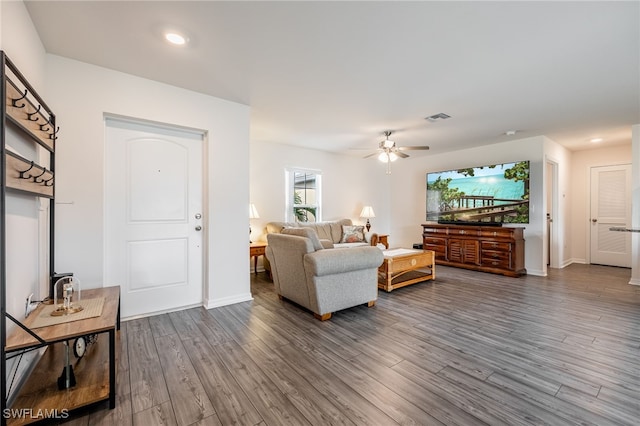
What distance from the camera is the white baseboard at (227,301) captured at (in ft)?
10.4

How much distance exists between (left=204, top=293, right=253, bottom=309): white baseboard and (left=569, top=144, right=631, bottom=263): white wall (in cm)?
688

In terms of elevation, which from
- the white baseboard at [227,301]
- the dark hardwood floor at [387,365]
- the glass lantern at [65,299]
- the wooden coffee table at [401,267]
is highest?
the glass lantern at [65,299]

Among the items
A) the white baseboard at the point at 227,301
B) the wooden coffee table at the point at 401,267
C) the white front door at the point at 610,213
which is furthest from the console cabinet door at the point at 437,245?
the white baseboard at the point at 227,301

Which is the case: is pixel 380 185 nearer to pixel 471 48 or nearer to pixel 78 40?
pixel 471 48

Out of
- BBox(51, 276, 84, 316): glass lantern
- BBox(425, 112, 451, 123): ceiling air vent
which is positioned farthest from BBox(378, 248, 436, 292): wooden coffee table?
BBox(51, 276, 84, 316): glass lantern

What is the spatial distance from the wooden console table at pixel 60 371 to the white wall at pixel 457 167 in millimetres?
6047

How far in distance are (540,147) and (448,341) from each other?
4.30m

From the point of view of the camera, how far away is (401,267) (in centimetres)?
399

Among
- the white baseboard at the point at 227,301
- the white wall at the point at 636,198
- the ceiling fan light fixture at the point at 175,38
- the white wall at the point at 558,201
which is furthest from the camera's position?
the white wall at the point at 558,201

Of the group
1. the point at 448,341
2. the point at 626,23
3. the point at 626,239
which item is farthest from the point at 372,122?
the point at 626,239

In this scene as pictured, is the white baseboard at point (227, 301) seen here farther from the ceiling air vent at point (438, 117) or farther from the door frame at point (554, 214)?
the door frame at point (554, 214)

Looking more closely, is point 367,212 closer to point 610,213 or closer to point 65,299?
point 610,213

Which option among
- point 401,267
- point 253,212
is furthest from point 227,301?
point 401,267

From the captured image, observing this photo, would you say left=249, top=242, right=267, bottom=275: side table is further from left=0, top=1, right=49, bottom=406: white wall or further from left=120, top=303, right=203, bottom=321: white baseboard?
left=0, top=1, right=49, bottom=406: white wall
